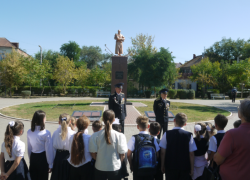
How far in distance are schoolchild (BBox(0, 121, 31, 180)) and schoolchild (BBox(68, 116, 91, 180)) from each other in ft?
2.43

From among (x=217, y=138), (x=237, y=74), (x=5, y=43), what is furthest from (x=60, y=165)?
(x=5, y=43)

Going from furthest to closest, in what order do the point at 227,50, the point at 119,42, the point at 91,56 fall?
the point at 91,56 → the point at 227,50 → the point at 119,42

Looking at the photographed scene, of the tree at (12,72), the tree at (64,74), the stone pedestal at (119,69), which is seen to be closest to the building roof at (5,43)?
the tree at (12,72)

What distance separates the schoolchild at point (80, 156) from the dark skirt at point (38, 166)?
1.75 feet

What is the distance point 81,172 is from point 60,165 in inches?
16.9

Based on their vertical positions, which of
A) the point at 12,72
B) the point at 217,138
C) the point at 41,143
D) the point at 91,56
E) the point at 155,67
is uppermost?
the point at 91,56

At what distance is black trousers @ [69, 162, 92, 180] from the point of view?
3193mm

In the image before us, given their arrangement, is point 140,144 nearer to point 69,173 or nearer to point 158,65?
point 69,173

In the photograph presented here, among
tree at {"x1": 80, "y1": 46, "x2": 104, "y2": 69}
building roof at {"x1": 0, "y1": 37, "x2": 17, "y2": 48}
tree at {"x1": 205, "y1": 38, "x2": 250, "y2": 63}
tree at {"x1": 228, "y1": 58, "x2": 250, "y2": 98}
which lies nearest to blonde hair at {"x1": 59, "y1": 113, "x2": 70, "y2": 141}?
tree at {"x1": 228, "y1": 58, "x2": 250, "y2": 98}

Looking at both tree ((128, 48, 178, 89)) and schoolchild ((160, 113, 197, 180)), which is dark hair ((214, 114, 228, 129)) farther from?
tree ((128, 48, 178, 89))

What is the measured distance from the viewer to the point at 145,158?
10.3 ft

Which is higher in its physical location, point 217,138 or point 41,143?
point 217,138

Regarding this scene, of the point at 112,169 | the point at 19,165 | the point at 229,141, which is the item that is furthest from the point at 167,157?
the point at 19,165

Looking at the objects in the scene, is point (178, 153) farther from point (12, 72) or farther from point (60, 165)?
point (12, 72)
